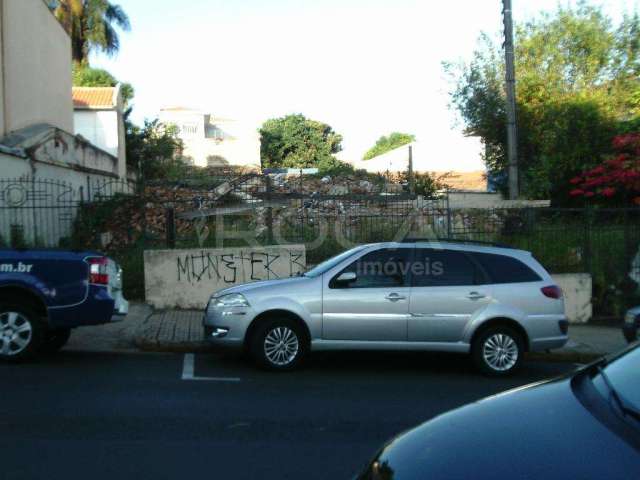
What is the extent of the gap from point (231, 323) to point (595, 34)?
20716 mm

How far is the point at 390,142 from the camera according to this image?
286 ft

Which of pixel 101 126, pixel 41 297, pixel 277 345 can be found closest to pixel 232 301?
pixel 277 345

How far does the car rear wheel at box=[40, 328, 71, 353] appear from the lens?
1005 cm

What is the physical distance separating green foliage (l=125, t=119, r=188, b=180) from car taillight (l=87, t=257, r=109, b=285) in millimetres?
32819

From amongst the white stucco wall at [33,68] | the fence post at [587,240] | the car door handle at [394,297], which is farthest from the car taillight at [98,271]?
Answer: the white stucco wall at [33,68]

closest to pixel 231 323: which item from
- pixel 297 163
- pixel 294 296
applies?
pixel 294 296

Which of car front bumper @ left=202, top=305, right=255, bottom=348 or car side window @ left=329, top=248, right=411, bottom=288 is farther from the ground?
car side window @ left=329, top=248, right=411, bottom=288

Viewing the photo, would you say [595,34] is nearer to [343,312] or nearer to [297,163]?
[343,312]

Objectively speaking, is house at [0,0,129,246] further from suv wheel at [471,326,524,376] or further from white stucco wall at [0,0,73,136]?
suv wheel at [471,326,524,376]

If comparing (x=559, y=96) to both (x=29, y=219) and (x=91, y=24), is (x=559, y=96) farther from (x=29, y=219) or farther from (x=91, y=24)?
(x=91, y=24)

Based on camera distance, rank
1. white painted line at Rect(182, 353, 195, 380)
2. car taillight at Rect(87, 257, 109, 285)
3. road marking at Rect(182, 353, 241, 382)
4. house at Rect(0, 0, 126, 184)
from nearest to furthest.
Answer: road marking at Rect(182, 353, 241, 382) → white painted line at Rect(182, 353, 195, 380) → car taillight at Rect(87, 257, 109, 285) → house at Rect(0, 0, 126, 184)

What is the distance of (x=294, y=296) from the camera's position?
29.8ft

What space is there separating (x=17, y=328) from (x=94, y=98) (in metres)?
32.1

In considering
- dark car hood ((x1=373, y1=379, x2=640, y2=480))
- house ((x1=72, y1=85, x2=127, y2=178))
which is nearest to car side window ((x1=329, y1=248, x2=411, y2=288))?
dark car hood ((x1=373, y1=379, x2=640, y2=480))
